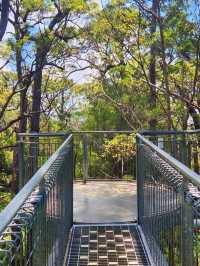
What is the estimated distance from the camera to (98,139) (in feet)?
32.1

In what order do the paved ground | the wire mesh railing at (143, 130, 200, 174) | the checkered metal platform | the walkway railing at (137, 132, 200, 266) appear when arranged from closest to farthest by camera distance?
the walkway railing at (137, 132, 200, 266) → the checkered metal platform → the paved ground → the wire mesh railing at (143, 130, 200, 174)

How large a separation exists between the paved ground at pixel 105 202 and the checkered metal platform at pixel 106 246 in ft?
0.86

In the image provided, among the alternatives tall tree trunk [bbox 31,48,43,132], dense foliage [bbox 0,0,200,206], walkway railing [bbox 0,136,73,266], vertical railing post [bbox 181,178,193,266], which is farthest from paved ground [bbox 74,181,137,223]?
tall tree trunk [bbox 31,48,43,132]

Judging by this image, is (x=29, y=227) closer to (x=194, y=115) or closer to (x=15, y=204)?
(x=15, y=204)

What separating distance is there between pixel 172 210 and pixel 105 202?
360 cm

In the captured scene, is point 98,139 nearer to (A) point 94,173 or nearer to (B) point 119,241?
(A) point 94,173

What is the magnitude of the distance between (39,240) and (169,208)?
0.99 meters

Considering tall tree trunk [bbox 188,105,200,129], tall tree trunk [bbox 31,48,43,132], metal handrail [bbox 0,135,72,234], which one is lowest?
metal handrail [bbox 0,135,72,234]

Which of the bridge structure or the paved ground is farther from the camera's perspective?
the paved ground

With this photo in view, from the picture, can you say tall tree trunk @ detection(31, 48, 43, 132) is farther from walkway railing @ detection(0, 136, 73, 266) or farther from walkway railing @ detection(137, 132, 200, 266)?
walkway railing @ detection(0, 136, 73, 266)

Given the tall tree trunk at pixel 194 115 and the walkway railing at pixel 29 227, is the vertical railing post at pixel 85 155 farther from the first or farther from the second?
the walkway railing at pixel 29 227

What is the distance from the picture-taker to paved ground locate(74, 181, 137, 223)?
5493 mm

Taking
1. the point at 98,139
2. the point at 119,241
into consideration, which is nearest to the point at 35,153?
the point at 119,241

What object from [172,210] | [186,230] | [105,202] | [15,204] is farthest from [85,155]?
[15,204]
